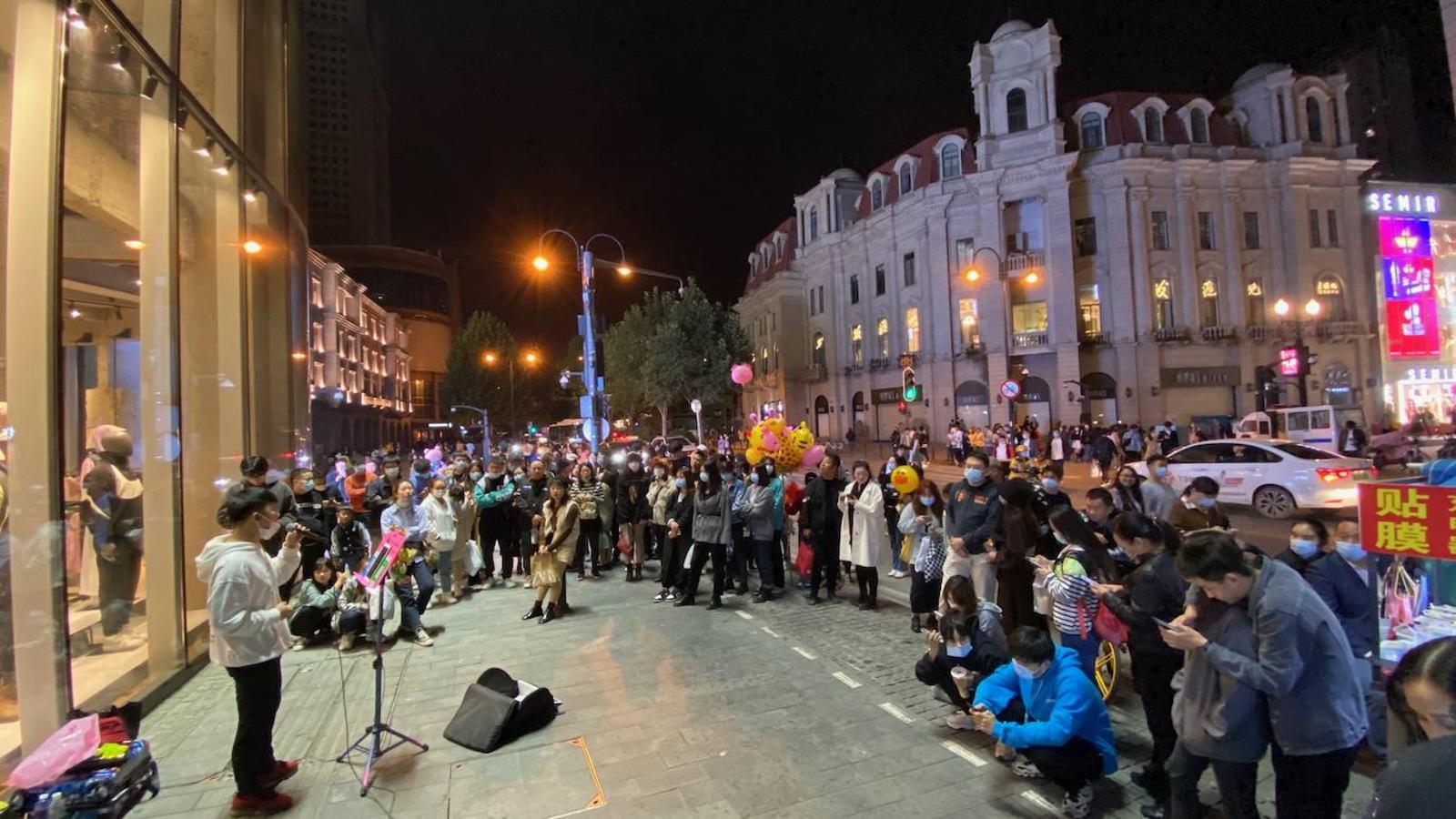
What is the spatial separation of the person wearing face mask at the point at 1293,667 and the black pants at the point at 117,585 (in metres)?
8.88

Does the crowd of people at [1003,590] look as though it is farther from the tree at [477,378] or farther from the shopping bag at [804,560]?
the tree at [477,378]

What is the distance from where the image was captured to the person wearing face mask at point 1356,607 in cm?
406

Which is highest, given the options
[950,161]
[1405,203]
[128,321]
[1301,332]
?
[950,161]

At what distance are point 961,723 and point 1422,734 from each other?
3.15 metres

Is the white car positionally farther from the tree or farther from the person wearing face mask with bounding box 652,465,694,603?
the tree

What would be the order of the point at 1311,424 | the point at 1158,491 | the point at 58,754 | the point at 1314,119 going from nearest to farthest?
the point at 58,754, the point at 1158,491, the point at 1311,424, the point at 1314,119

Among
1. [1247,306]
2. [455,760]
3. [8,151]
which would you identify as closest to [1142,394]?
[1247,306]

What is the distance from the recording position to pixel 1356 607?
4.07 metres

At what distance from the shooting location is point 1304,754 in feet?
9.06

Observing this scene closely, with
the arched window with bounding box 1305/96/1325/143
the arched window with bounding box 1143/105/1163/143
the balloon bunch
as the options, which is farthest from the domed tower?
the balloon bunch

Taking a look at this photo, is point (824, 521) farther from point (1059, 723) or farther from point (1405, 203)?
point (1405, 203)

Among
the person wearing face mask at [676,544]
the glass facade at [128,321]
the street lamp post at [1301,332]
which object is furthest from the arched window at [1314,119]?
the glass facade at [128,321]

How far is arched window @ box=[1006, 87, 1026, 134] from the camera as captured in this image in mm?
32531

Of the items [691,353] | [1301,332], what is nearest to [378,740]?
[691,353]
